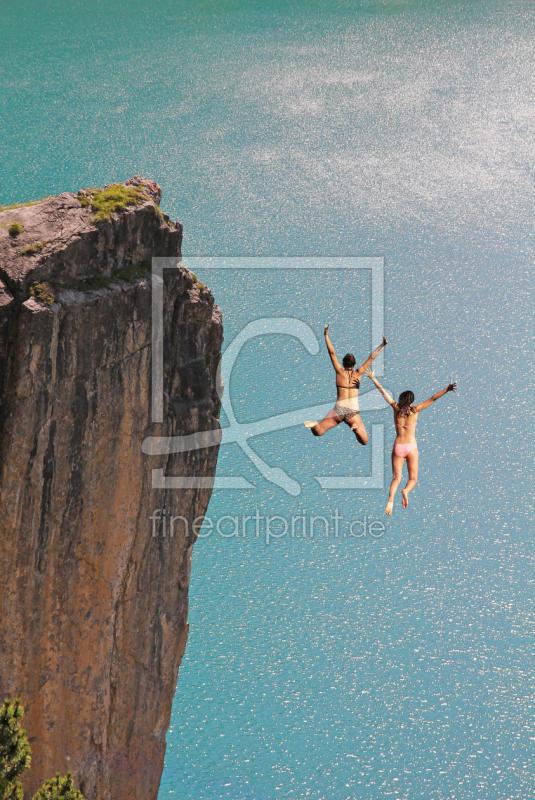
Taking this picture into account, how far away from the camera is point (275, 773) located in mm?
14695

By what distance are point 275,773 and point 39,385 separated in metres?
8.49

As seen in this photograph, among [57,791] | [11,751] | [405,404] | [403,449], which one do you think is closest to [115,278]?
[405,404]

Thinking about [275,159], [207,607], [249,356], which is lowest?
[207,607]

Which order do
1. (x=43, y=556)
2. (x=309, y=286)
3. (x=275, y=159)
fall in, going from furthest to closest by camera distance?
(x=275, y=159), (x=309, y=286), (x=43, y=556)

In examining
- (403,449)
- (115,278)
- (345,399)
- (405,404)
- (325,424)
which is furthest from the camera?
(325,424)

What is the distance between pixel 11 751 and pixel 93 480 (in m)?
3.32

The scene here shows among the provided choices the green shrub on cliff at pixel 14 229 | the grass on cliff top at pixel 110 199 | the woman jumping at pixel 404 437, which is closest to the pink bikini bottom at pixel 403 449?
the woman jumping at pixel 404 437

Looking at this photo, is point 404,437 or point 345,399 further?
point 345,399

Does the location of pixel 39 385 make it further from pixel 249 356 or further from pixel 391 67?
pixel 391 67

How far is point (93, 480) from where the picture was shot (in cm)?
1084

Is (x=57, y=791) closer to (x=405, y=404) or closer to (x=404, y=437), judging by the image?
(x=404, y=437)

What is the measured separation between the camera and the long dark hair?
33.1 feet

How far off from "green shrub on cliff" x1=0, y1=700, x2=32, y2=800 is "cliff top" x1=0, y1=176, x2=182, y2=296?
4.32 meters

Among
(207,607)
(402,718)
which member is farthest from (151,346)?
(402,718)
